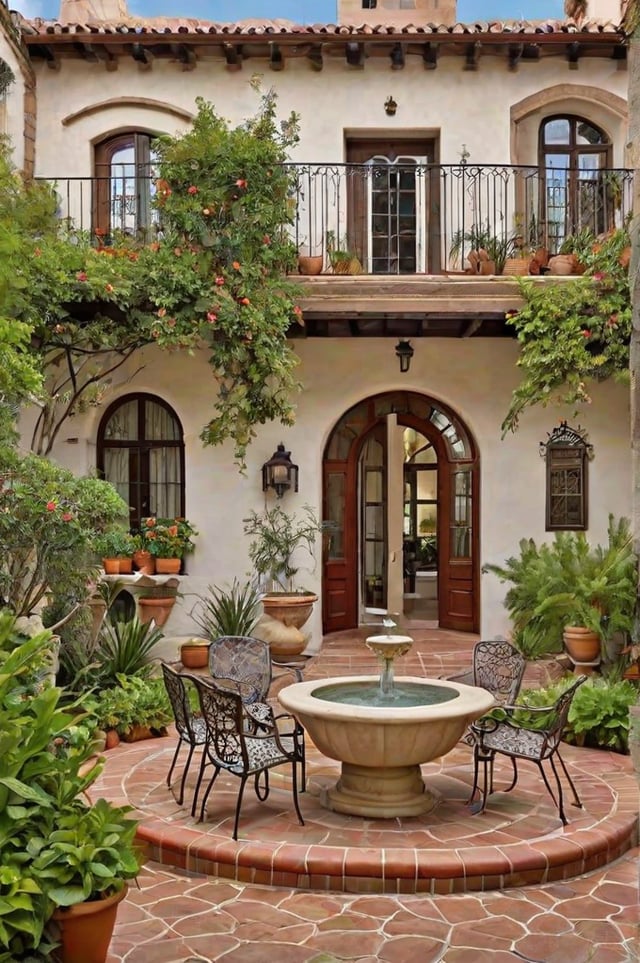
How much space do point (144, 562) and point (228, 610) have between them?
129cm

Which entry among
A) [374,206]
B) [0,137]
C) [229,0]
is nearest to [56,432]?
[0,137]

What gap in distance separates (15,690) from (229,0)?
34.4 feet

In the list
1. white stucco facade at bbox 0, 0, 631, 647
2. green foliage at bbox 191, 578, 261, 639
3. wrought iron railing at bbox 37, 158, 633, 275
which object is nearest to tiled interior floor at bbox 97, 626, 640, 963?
green foliage at bbox 191, 578, 261, 639

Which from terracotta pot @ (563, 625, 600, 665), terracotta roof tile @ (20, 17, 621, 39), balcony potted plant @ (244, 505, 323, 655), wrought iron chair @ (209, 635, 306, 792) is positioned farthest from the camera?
terracotta roof tile @ (20, 17, 621, 39)

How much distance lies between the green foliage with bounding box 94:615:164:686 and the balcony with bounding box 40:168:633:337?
4.05 meters

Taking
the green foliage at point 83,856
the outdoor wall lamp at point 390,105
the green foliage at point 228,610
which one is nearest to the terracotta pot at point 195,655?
the green foliage at point 228,610

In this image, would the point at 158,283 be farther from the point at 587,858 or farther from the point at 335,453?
the point at 587,858

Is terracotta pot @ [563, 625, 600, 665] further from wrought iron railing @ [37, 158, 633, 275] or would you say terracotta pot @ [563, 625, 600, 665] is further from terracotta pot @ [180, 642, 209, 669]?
wrought iron railing @ [37, 158, 633, 275]

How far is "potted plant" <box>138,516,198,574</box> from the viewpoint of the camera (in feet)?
33.4

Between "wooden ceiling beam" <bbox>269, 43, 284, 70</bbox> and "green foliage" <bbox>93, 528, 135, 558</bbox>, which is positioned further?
"wooden ceiling beam" <bbox>269, 43, 284, 70</bbox>

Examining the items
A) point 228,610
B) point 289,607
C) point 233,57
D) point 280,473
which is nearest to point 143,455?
point 280,473

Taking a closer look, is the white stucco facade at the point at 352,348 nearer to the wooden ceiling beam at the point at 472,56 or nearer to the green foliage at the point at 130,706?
the wooden ceiling beam at the point at 472,56

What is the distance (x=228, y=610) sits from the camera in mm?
9516

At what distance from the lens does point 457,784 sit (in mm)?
6242
